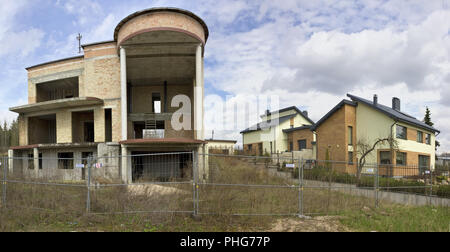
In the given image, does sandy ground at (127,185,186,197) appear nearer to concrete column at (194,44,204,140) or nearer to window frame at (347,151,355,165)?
concrete column at (194,44,204,140)

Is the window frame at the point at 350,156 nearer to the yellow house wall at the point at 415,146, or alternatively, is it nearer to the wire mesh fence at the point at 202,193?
the yellow house wall at the point at 415,146

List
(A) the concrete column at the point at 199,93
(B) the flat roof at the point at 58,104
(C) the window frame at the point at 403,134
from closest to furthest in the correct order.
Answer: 1. (A) the concrete column at the point at 199,93
2. (B) the flat roof at the point at 58,104
3. (C) the window frame at the point at 403,134

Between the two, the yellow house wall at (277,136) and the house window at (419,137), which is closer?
the house window at (419,137)

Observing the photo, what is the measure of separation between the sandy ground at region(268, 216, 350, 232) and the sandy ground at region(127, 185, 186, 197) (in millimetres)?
3445

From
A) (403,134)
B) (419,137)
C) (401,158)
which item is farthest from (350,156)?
(419,137)

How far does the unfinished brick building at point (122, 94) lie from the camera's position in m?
17.2

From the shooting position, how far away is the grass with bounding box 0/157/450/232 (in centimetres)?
744

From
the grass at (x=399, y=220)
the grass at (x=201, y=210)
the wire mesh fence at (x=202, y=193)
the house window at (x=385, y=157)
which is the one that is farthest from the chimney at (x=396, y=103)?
the wire mesh fence at (x=202, y=193)

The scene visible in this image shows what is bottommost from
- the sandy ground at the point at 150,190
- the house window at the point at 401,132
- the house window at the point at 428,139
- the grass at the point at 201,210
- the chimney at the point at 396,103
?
the grass at the point at 201,210

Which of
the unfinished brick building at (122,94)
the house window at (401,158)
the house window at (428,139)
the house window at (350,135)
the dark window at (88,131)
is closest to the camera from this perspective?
the unfinished brick building at (122,94)

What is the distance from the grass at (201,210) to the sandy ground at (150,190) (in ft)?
0.17

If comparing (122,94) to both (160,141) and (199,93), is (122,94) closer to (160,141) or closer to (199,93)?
(160,141)

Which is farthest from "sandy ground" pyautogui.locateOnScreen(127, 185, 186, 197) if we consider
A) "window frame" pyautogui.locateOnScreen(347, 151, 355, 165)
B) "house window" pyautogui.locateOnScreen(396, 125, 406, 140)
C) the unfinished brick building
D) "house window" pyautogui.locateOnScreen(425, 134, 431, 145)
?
"house window" pyautogui.locateOnScreen(425, 134, 431, 145)
